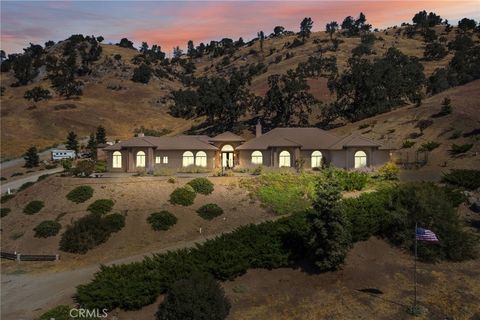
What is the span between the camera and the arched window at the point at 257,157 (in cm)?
6094

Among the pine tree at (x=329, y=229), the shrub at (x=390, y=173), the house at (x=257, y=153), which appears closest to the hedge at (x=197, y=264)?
the pine tree at (x=329, y=229)

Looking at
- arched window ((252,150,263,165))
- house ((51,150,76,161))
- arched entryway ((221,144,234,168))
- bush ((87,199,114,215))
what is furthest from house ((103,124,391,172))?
house ((51,150,76,161))

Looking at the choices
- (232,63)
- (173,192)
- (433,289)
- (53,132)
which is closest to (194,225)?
(173,192)

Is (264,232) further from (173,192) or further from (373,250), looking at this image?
(173,192)

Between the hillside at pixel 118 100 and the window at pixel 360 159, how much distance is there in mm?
43240

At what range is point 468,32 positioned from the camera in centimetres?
17775

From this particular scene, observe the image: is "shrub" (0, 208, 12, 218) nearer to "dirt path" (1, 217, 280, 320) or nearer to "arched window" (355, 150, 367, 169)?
"dirt path" (1, 217, 280, 320)

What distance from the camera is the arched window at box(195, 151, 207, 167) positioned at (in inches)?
2427

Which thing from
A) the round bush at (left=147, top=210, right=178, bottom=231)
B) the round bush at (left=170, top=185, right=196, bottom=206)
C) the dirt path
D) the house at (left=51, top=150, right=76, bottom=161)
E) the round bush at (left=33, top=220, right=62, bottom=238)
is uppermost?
the house at (left=51, top=150, right=76, bottom=161)

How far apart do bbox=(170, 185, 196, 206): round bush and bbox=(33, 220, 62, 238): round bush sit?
419 inches

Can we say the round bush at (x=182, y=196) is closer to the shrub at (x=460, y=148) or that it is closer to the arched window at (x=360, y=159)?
the arched window at (x=360, y=159)

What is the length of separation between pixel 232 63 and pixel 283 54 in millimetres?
23984

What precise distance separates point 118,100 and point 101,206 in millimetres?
121268

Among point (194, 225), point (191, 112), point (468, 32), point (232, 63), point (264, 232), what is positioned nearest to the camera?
point (264, 232)
